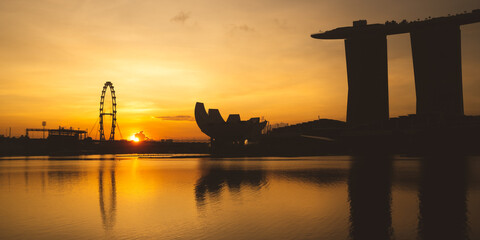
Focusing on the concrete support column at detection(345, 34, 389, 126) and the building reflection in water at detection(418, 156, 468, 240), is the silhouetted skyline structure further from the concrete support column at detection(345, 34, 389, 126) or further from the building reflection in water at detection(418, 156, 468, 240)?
the building reflection in water at detection(418, 156, 468, 240)

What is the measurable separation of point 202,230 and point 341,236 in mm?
3949

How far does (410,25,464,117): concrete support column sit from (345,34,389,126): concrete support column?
62.6 ft

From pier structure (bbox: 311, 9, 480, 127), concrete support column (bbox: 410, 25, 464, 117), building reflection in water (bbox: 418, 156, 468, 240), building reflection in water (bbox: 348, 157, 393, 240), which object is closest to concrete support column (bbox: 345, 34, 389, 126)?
pier structure (bbox: 311, 9, 480, 127)

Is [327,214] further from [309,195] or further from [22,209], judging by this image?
[22,209]

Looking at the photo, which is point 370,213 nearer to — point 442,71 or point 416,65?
point 442,71

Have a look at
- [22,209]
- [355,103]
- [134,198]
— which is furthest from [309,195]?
[355,103]

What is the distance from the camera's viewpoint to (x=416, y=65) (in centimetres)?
16100

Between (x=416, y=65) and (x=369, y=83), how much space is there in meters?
20.0

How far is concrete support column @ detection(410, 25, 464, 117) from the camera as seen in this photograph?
155000 millimetres

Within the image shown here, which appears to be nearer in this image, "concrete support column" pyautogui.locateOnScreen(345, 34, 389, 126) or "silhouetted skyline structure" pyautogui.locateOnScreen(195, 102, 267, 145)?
"silhouetted skyline structure" pyautogui.locateOnScreen(195, 102, 267, 145)

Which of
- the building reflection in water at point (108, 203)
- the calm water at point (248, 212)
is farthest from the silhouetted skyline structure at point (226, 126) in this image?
the calm water at point (248, 212)

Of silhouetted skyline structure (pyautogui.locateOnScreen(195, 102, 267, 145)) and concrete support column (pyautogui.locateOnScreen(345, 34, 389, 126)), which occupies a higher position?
concrete support column (pyautogui.locateOnScreen(345, 34, 389, 126))

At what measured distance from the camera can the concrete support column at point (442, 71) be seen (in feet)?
509

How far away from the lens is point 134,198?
21.5 m
